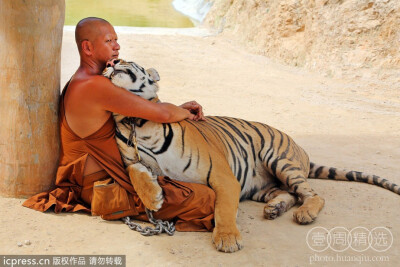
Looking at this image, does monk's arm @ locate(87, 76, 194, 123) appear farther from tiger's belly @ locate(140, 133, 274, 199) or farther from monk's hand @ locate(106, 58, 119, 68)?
tiger's belly @ locate(140, 133, 274, 199)

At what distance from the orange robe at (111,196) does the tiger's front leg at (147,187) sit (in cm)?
6

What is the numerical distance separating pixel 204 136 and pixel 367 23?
6.85 meters

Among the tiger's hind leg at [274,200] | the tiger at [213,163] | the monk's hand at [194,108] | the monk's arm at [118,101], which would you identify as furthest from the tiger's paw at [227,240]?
the monk's hand at [194,108]

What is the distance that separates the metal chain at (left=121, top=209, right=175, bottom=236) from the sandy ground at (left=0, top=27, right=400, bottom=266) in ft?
0.17

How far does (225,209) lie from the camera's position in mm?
3512

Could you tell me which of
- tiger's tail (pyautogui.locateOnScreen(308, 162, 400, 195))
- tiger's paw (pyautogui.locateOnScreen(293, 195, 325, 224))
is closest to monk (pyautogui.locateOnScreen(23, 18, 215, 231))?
tiger's paw (pyautogui.locateOnScreen(293, 195, 325, 224))

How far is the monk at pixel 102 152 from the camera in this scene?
3.51m

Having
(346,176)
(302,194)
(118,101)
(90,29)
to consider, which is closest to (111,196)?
(118,101)

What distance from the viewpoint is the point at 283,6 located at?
11398 mm

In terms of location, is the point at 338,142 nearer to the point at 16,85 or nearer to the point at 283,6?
the point at 16,85

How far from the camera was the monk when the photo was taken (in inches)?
138

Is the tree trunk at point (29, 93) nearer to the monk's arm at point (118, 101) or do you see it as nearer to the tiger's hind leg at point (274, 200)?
the monk's arm at point (118, 101)

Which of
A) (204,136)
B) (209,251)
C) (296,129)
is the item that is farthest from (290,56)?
(209,251)

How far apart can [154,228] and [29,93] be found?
1.32 meters
